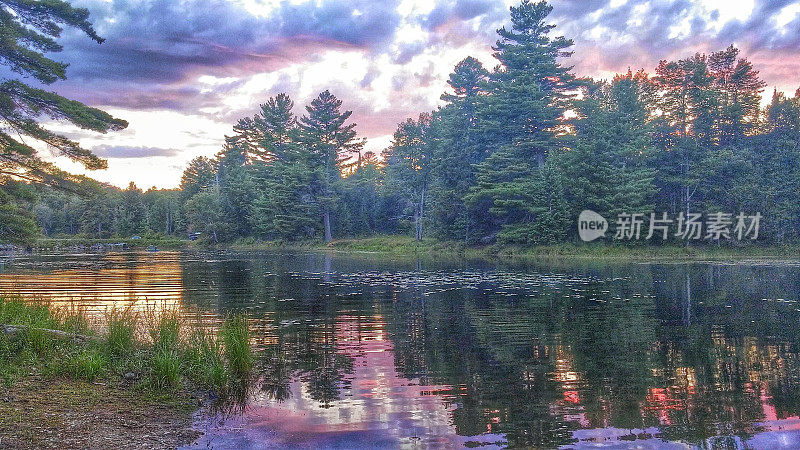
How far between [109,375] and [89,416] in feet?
7.78

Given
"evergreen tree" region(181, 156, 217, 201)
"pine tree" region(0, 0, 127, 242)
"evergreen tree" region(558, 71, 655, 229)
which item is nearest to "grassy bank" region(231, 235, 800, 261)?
"evergreen tree" region(558, 71, 655, 229)

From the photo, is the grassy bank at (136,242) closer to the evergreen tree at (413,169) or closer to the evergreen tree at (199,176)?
the evergreen tree at (199,176)

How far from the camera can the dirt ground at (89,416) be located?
23.3 feet

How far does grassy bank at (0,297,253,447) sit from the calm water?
0.80 m

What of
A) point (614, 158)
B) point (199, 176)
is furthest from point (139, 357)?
point (199, 176)

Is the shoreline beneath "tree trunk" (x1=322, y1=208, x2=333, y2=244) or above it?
beneath

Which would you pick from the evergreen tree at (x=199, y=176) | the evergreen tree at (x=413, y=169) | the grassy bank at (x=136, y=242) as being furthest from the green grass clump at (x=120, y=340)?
the evergreen tree at (x=199, y=176)

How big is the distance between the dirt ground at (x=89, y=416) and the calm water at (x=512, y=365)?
0.65 m

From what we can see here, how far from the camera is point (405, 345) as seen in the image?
47.8 ft

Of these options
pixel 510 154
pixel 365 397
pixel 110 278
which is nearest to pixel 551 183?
pixel 510 154

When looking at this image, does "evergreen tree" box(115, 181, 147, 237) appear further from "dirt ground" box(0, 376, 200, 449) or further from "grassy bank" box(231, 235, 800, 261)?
"dirt ground" box(0, 376, 200, 449)

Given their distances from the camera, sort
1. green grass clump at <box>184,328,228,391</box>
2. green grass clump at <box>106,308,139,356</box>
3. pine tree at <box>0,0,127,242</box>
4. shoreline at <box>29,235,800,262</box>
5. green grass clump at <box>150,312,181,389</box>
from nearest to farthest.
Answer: green grass clump at <box>150,312,181,389</box> → green grass clump at <box>184,328,228,391</box> → green grass clump at <box>106,308,139,356</box> → pine tree at <box>0,0,127,242</box> → shoreline at <box>29,235,800,262</box>

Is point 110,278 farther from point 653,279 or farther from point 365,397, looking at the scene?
point 653,279

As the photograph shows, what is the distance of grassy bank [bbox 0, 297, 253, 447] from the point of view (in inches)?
312
